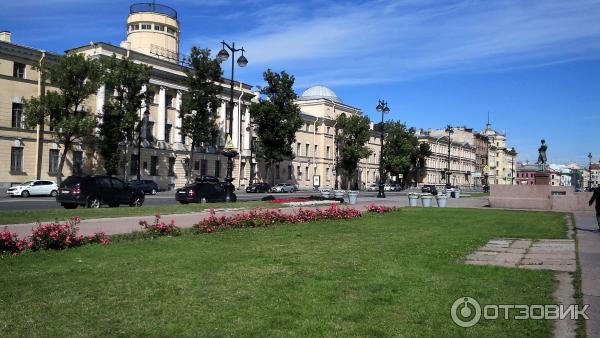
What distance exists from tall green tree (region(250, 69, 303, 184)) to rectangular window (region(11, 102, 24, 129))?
2933 centimetres

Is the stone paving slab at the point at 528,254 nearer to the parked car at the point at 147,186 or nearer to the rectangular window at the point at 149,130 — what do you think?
the parked car at the point at 147,186

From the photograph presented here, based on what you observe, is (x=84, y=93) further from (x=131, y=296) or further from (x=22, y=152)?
(x=131, y=296)

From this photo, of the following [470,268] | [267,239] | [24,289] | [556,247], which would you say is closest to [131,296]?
[24,289]

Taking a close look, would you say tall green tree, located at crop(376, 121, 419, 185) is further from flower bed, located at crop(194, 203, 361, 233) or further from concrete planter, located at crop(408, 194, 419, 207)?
flower bed, located at crop(194, 203, 361, 233)

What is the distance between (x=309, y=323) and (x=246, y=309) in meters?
0.90

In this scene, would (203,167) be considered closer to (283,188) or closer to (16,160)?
(283,188)

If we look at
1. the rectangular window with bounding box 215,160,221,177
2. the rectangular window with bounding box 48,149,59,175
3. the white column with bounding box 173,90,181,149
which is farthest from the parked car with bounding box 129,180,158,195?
the rectangular window with bounding box 215,160,221,177

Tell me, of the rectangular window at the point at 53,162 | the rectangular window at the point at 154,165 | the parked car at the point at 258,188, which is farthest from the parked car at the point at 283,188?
the rectangular window at the point at 53,162

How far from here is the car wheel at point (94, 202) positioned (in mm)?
25531

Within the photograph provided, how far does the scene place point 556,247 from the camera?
1191 cm

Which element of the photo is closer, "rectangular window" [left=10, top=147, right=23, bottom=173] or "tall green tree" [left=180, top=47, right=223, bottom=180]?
"rectangular window" [left=10, top=147, right=23, bottom=173]

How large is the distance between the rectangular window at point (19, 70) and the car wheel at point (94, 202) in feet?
91.2

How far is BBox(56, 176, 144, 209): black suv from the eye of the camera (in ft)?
82.3

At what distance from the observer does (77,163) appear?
51.3 meters
